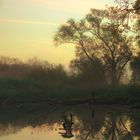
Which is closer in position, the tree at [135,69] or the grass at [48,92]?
the tree at [135,69]

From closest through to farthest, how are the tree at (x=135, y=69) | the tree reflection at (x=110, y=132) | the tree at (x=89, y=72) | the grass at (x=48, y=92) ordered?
the tree reflection at (x=110, y=132) → the tree at (x=135, y=69) → the grass at (x=48, y=92) → the tree at (x=89, y=72)

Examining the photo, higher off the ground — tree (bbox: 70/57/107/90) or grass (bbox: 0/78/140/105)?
tree (bbox: 70/57/107/90)

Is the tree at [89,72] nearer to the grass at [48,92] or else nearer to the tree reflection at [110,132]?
the grass at [48,92]

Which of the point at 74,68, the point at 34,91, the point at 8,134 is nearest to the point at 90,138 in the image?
the point at 8,134

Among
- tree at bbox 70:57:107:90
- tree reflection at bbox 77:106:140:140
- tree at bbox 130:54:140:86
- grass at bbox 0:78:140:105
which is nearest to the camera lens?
tree reflection at bbox 77:106:140:140

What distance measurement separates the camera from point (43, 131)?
33969 millimetres

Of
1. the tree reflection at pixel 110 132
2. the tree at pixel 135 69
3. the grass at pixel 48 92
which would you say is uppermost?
the tree at pixel 135 69

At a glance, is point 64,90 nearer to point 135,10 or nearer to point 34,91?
point 34,91

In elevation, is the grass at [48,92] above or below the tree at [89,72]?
below

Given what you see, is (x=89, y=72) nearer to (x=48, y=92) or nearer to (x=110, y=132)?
(x=48, y=92)

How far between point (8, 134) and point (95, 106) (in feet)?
99.2

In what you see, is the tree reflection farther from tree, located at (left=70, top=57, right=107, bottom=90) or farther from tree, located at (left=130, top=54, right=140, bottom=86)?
tree, located at (left=70, top=57, right=107, bottom=90)

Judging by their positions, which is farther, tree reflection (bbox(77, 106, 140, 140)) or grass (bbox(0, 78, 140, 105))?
grass (bbox(0, 78, 140, 105))

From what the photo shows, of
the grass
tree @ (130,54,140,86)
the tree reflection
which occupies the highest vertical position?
tree @ (130,54,140,86)
